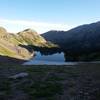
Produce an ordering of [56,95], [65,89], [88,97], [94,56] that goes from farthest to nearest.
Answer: [94,56], [65,89], [56,95], [88,97]

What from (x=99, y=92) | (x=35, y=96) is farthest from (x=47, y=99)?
(x=99, y=92)

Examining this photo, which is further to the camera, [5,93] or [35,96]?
[5,93]

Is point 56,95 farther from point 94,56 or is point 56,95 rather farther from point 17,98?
point 94,56

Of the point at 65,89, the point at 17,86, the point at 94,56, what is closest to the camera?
the point at 65,89

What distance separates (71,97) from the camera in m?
27.6

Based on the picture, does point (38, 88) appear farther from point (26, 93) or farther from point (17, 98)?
point (17, 98)

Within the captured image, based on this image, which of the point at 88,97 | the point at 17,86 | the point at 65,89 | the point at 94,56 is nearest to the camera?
the point at 88,97

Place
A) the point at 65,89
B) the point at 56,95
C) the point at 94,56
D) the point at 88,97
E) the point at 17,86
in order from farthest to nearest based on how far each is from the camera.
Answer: the point at 94,56, the point at 17,86, the point at 65,89, the point at 56,95, the point at 88,97

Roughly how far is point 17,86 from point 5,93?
5031 mm

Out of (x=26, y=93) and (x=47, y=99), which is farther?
(x=26, y=93)

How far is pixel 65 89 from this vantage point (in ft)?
107

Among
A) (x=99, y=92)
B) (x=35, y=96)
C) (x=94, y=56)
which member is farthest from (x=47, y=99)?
(x=94, y=56)

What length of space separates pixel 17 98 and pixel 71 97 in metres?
5.09

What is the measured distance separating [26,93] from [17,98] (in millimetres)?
2338
